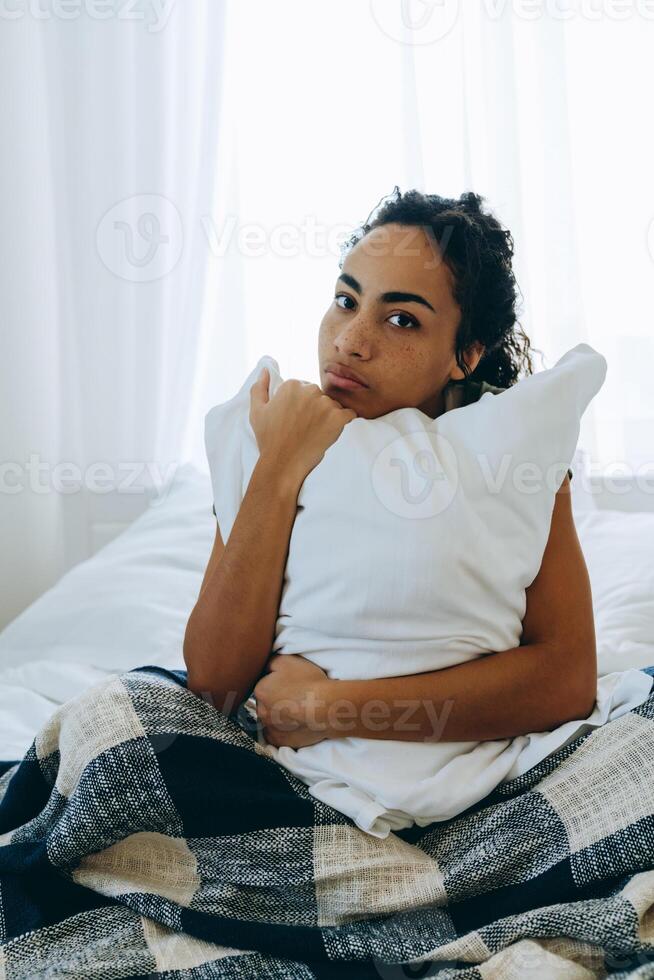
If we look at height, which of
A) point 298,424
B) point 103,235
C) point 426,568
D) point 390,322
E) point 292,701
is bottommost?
point 292,701

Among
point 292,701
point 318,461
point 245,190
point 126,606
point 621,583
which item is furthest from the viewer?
point 245,190

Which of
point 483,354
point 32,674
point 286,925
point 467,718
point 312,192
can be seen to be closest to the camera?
point 286,925

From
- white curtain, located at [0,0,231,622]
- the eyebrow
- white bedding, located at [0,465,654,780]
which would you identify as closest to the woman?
the eyebrow

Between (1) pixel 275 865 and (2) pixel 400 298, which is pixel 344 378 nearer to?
(2) pixel 400 298

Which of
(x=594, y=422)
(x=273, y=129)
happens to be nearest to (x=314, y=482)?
(x=594, y=422)

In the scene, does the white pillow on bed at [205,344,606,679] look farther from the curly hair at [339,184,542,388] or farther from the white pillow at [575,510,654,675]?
the white pillow at [575,510,654,675]

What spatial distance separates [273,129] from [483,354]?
47.1 inches

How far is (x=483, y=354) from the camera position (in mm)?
1195

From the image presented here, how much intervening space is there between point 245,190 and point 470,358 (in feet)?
3.95

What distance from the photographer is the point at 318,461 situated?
1.04 metres

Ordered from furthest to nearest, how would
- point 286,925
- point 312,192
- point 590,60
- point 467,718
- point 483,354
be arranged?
1. point 312,192
2. point 590,60
3. point 483,354
4. point 467,718
5. point 286,925

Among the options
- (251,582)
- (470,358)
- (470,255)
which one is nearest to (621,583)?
(470,358)

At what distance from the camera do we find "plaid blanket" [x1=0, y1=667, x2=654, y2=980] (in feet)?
2.35

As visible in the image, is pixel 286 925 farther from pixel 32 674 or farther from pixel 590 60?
pixel 590 60
